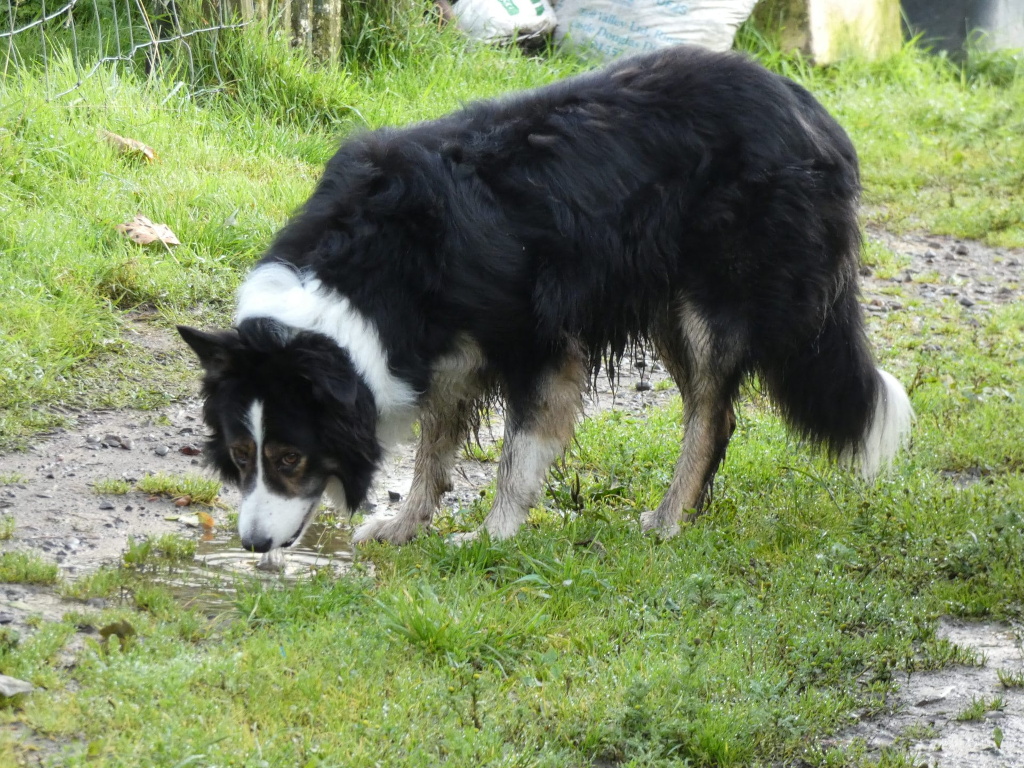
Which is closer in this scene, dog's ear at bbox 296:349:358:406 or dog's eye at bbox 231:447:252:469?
dog's ear at bbox 296:349:358:406

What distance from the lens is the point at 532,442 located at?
447cm

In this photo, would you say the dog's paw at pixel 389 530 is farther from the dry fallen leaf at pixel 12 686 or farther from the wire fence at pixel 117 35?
the wire fence at pixel 117 35

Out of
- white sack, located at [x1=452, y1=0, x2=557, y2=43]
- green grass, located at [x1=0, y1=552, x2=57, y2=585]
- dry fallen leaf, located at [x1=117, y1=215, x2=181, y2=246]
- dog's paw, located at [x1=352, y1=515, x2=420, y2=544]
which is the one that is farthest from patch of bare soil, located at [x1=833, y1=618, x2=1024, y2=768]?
white sack, located at [x1=452, y1=0, x2=557, y2=43]

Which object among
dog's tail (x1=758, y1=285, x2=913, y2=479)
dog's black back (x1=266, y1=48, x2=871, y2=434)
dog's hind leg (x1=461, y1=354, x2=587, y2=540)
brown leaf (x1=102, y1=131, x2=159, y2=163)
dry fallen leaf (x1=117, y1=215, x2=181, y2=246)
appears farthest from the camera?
brown leaf (x1=102, y1=131, x2=159, y2=163)

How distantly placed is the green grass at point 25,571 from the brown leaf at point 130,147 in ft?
11.6

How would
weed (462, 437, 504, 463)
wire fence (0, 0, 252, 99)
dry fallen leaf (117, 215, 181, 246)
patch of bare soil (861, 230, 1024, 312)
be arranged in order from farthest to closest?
patch of bare soil (861, 230, 1024, 312)
wire fence (0, 0, 252, 99)
dry fallen leaf (117, 215, 181, 246)
weed (462, 437, 504, 463)

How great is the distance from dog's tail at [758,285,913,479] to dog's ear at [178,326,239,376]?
202 cm

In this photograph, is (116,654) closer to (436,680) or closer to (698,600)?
(436,680)

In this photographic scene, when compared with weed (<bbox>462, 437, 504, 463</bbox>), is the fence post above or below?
above

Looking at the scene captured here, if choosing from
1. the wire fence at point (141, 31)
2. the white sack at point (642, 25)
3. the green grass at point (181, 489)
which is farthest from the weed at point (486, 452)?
the white sack at point (642, 25)

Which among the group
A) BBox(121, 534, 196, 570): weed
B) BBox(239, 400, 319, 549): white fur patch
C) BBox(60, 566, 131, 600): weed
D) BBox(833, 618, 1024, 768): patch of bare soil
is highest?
BBox(239, 400, 319, 549): white fur patch

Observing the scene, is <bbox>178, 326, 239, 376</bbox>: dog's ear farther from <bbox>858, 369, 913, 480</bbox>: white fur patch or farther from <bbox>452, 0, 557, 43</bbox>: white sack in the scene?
<bbox>452, 0, 557, 43</bbox>: white sack

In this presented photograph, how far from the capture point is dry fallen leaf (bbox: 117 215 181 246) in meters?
6.24

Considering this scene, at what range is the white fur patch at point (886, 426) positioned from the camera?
473 centimetres
